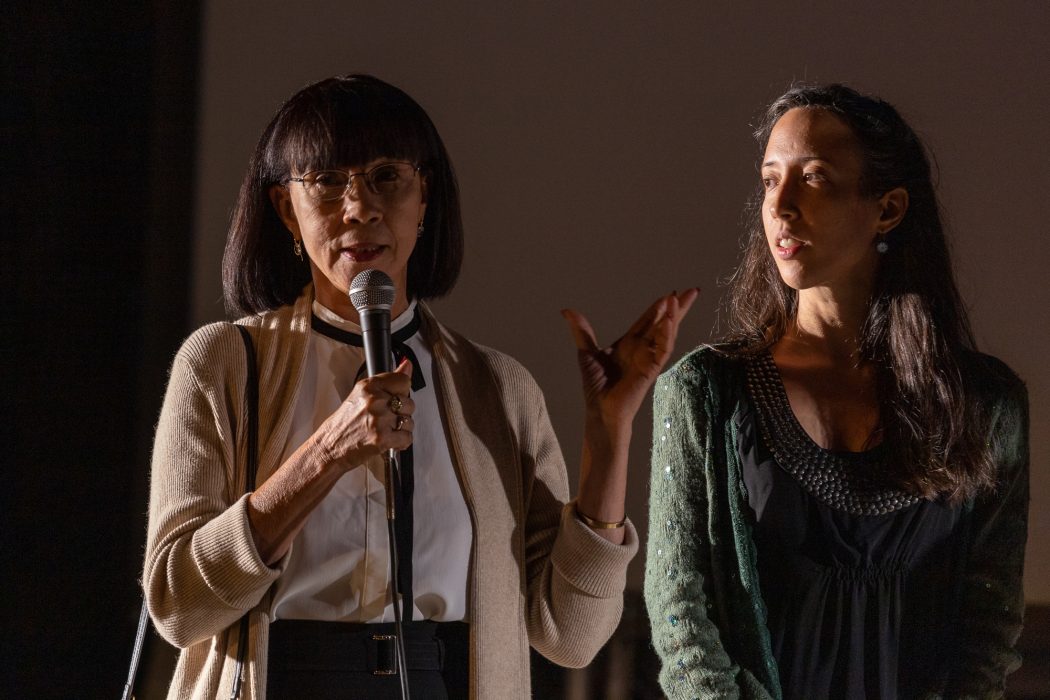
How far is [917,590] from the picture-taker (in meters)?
1.79

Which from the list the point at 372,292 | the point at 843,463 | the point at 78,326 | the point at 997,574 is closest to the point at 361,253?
the point at 372,292

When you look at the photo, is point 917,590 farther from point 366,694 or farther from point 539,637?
point 366,694

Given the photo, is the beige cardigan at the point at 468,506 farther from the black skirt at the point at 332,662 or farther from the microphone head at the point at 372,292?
the microphone head at the point at 372,292

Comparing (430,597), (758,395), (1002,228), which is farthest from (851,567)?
(1002,228)

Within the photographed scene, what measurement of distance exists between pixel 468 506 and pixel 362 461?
0.82ft

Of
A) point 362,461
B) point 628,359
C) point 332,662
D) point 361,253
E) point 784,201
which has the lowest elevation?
point 332,662

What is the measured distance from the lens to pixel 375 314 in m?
1.39

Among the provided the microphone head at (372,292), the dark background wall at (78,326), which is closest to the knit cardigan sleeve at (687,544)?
the microphone head at (372,292)

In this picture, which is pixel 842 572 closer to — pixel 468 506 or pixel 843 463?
pixel 843 463

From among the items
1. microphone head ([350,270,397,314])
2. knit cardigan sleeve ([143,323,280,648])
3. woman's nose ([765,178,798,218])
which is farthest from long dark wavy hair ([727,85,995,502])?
knit cardigan sleeve ([143,323,280,648])

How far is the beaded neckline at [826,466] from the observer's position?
1749mm

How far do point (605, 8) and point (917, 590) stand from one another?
5.32 feet

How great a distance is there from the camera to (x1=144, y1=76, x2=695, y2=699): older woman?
4.62ft

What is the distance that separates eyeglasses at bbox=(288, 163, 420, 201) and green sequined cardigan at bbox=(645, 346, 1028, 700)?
1.83ft
